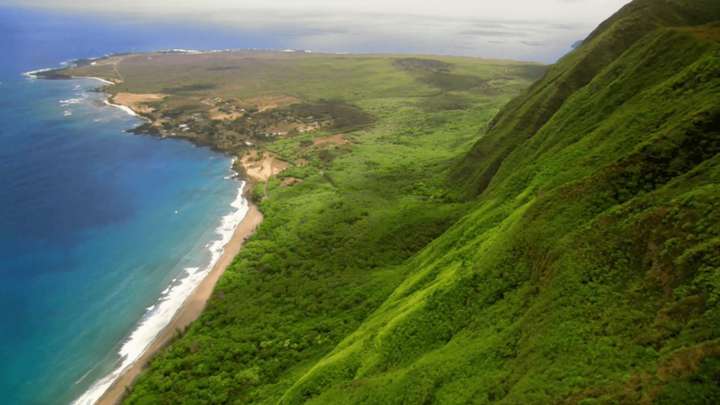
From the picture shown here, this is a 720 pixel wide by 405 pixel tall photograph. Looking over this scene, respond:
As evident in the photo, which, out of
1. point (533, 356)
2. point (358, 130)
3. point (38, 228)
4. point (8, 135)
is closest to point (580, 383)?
point (533, 356)

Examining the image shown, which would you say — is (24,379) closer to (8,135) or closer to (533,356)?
(533,356)

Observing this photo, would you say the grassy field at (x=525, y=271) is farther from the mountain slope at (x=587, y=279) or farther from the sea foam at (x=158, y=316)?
the sea foam at (x=158, y=316)

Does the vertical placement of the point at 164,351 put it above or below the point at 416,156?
below

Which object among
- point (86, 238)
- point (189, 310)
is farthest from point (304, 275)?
point (86, 238)

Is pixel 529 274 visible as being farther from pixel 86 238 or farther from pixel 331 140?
pixel 331 140

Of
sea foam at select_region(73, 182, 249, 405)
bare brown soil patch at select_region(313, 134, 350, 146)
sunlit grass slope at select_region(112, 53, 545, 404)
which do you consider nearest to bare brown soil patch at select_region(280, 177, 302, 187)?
sunlit grass slope at select_region(112, 53, 545, 404)
